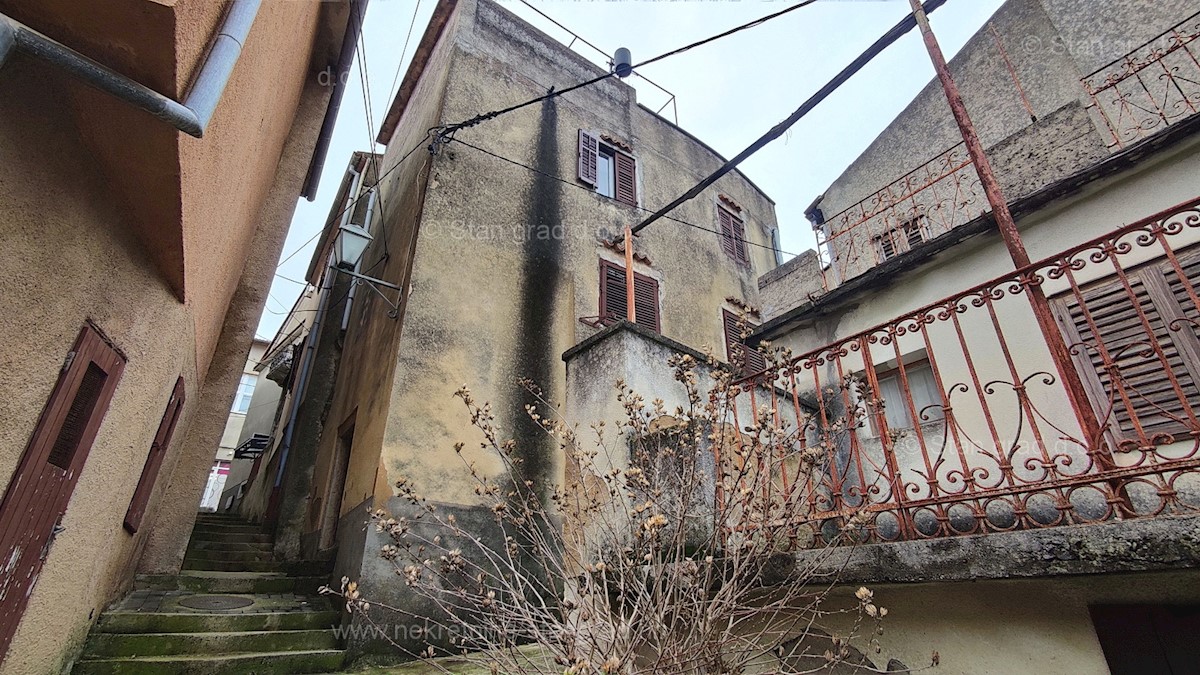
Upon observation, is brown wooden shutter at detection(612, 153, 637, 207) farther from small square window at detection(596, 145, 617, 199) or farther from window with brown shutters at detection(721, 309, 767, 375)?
window with brown shutters at detection(721, 309, 767, 375)

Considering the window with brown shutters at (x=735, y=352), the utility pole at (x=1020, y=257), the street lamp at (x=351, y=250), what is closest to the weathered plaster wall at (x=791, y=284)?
the window with brown shutters at (x=735, y=352)

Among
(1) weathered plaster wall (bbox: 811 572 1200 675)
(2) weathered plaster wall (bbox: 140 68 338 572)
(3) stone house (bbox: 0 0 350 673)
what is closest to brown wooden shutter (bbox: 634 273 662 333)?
(2) weathered plaster wall (bbox: 140 68 338 572)

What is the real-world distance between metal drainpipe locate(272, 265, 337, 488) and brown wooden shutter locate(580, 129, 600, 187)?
5829mm

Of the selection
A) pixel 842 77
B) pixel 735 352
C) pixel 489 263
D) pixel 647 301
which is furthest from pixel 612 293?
pixel 842 77

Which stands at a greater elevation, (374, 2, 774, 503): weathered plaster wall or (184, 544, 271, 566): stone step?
(374, 2, 774, 503): weathered plaster wall

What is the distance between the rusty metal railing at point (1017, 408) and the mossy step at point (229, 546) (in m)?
7.25

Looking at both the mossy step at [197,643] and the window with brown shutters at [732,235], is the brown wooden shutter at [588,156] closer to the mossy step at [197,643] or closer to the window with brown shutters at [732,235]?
the window with brown shutters at [732,235]

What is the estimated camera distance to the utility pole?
255cm

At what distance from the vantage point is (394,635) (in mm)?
4754

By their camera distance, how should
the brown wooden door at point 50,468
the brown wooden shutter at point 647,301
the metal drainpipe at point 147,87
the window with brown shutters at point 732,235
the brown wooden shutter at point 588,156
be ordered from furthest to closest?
the window with brown shutters at point 732,235 → the brown wooden shutter at point 588,156 → the brown wooden shutter at point 647,301 → the brown wooden door at point 50,468 → the metal drainpipe at point 147,87

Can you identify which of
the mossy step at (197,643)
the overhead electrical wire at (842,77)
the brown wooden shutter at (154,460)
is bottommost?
the mossy step at (197,643)

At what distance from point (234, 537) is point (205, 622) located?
14.3 feet

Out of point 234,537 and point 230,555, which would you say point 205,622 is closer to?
point 230,555

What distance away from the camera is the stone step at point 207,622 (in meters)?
4.26
